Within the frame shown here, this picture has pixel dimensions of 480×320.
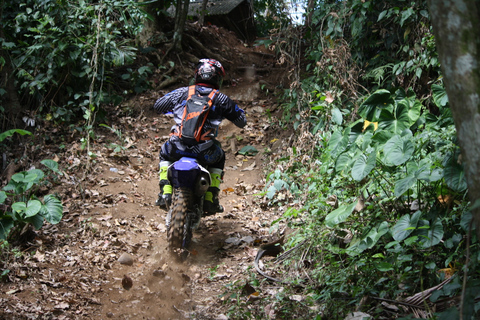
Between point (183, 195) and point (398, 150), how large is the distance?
221 cm

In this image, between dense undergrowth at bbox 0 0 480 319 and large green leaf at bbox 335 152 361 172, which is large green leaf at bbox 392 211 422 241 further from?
large green leaf at bbox 335 152 361 172

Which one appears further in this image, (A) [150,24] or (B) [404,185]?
(A) [150,24]

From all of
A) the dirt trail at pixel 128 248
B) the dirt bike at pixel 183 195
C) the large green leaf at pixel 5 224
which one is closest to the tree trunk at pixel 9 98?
the dirt trail at pixel 128 248

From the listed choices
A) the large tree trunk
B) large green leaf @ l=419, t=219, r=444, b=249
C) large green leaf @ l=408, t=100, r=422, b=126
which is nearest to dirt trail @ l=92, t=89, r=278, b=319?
large green leaf @ l=419, t=219, r=444, b=249

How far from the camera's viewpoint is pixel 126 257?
450cm

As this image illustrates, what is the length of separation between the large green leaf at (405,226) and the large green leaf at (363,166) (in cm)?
42

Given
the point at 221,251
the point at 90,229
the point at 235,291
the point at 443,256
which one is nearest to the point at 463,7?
the point at 443,256

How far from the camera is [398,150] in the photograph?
3.00m

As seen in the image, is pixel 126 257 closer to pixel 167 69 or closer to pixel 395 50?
pixel 395 50

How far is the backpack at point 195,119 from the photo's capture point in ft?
14.6

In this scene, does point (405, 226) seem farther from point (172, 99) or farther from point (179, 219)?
point (172, 99)

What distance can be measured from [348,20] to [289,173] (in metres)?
2.76

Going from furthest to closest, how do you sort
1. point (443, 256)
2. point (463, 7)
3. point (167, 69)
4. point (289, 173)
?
1. point (167, 69)
2. point (289, 173)
3. point (443, 256)
4. point (463, 7)

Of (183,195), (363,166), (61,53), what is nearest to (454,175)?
(363,166)
